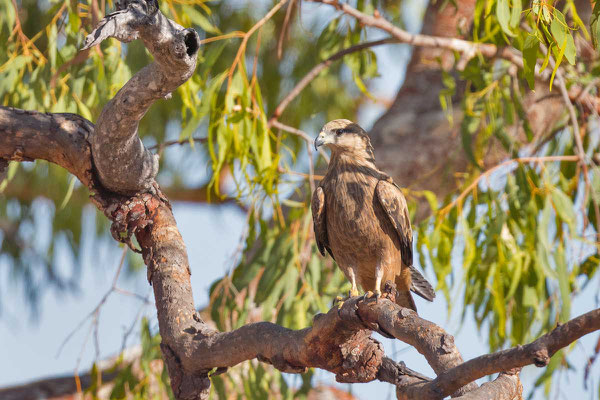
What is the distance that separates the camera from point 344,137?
3193 mm

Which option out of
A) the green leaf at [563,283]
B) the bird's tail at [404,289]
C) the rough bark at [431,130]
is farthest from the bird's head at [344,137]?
the rough bark at [431,130]

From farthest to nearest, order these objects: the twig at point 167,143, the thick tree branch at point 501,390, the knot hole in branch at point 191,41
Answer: the twig at point 167,143 → the knot hole in branch at point 191,41 → the thick tree branch at point 501,390

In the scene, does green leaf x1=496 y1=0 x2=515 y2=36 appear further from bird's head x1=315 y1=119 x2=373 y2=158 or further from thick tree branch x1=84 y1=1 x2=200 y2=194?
thick tree branch x1=84 y1=1 x2=200 y2=194

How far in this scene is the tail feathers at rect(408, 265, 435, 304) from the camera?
3156 millimetres

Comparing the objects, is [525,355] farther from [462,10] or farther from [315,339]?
[462,10]

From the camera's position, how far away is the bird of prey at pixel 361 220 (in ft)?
9.79

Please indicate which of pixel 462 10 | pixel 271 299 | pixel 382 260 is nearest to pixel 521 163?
pixel 382 260

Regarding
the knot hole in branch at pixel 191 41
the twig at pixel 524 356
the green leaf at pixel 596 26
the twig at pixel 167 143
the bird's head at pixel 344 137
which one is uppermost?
the twig at pixel 167 143

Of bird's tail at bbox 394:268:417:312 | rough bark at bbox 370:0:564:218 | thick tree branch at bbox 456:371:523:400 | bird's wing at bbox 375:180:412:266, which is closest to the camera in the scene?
thick tree branch at bbox 456:371:523:400

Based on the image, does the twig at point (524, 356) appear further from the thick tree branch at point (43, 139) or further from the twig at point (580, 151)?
the twig at point (580, 151)

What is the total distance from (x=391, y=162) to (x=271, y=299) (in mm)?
1478

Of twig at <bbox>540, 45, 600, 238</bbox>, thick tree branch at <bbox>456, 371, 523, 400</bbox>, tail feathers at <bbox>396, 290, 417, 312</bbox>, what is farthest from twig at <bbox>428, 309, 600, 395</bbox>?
twig at <bbox>540, 45, 600, 238</bbox>

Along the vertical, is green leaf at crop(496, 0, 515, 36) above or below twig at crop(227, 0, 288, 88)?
below

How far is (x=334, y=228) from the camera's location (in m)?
3.04
